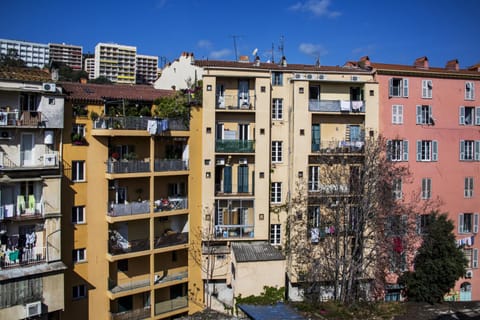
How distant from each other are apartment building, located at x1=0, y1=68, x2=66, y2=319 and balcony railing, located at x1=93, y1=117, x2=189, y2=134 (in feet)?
9.30

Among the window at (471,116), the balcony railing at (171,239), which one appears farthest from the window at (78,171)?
the window at (471,116)

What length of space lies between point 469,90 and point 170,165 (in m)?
25.9

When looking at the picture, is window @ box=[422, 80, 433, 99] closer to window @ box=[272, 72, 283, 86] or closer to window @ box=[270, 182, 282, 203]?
window @ box=[272, 72, 283, 86]

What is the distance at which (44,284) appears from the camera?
26156mm

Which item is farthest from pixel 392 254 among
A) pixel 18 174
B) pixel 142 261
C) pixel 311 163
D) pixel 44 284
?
pixel 18 174

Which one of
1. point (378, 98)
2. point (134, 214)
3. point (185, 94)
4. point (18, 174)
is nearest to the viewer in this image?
point (18, 174)

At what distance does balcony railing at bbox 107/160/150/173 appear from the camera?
2944 centimetres

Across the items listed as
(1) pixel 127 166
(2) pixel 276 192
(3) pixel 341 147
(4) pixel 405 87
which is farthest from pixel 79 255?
(4) pixel 405 87

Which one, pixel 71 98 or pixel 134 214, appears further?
pixel 134 214

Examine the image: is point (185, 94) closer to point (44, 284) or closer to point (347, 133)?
point (347, 133)

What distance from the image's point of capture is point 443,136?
122 ft

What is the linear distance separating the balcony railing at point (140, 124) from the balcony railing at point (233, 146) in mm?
3104

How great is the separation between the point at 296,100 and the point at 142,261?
16.4 m

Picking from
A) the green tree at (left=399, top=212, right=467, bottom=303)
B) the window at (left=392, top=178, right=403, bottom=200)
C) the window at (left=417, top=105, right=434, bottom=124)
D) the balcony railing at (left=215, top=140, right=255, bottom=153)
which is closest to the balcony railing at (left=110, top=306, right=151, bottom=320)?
the balcony railing at (left=215, top=140, right=255, bottom=153)
